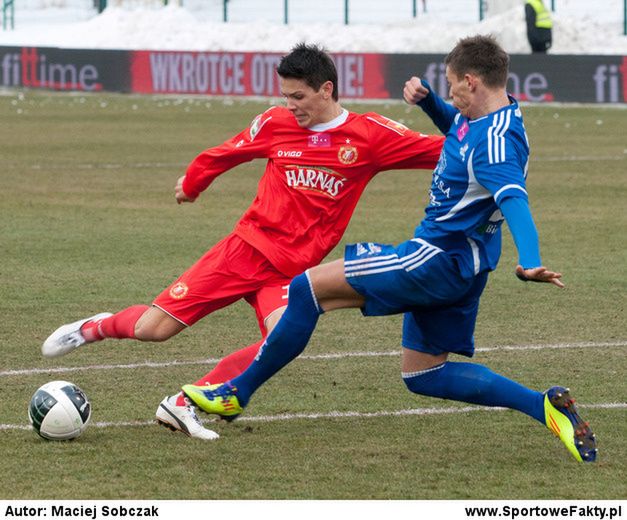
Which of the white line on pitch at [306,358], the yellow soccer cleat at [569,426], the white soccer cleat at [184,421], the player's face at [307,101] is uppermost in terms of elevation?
→ the player's face at [307,101]

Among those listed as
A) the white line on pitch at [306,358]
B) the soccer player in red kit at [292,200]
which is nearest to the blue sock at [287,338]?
the soccer player in red kit at [292,200]

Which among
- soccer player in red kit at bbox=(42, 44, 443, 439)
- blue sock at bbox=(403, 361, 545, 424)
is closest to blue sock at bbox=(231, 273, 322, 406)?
soccer player in red kit at bbox=(42, 44, 443, 439)

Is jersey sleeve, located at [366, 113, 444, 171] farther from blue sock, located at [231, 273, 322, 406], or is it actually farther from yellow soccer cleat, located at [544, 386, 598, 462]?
yellow soccer cleat, located at [544, 386, 598, 462]

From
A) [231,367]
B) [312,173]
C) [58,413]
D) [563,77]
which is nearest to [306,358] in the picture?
[231,367]

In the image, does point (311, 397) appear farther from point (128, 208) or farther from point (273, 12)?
point (273, 12)

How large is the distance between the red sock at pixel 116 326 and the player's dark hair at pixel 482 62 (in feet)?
6.49

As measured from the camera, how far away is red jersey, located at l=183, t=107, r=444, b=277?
675cm

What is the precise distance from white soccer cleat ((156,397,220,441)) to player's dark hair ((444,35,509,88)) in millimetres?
1887

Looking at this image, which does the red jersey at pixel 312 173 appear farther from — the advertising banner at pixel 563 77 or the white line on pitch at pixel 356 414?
the advertising banner at pixel 563 77

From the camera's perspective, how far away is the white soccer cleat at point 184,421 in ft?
21.1

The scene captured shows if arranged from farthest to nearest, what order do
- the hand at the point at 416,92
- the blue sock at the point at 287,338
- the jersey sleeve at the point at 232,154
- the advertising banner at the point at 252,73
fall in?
the advertising banner at the point at 252,73
the jersey sleeve at the point at 232,154
the hand at the point at 416,92
the blue sock at the point at 287,338

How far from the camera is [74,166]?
1892 cm
